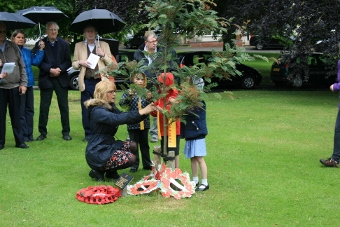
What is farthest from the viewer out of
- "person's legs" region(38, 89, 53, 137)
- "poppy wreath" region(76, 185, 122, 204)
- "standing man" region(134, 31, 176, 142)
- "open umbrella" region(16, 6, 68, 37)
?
"open umbrella" region(16, 6, 68, 37)

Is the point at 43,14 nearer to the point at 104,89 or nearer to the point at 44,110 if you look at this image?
the point at 44,110

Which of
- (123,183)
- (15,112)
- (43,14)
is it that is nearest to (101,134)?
(123,183)

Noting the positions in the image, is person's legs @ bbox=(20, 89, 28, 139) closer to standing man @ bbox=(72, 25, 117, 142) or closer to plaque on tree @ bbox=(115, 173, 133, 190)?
standing man @ bbox=(72, 25, 117, 142)

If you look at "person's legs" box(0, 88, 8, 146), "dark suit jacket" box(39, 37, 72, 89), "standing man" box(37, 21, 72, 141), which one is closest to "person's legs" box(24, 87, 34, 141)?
"standing man" box(37, 21, 72, 141)

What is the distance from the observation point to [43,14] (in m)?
13.1

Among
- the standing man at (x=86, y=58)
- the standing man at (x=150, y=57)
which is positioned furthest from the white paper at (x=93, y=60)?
the standing man at (x=150, y=57)

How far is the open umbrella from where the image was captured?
1263 centimetres

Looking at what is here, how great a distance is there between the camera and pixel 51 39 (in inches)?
480

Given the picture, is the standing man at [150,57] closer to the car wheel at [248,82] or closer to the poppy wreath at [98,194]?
the poppy wreath at [98,194]

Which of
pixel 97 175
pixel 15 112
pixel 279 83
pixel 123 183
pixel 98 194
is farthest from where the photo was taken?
pixel 279 83

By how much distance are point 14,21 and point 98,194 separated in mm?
4649

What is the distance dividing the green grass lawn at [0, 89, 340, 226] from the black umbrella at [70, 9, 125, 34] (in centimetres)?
224

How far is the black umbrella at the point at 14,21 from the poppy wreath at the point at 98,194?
4.34m

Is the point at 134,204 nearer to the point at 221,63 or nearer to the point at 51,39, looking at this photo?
the point at 221,63
